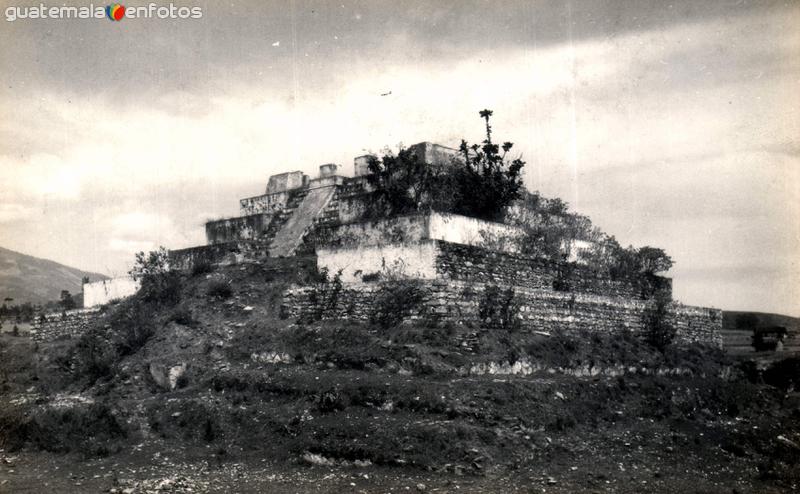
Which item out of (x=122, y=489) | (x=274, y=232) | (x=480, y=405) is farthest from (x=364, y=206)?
(x=122, y=489)

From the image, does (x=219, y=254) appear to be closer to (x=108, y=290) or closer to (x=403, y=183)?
(x=108, y=290)

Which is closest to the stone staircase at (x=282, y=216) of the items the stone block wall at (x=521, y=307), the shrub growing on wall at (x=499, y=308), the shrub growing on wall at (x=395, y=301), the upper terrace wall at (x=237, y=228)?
the upper terrace wall at (x=237, y=228)

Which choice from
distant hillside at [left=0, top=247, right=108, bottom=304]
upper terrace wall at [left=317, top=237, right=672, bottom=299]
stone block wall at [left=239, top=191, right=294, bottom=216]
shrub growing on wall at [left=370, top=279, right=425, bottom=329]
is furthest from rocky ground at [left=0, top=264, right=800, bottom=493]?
distant hillside at [left=0, top=247, right=108, bottom=304]

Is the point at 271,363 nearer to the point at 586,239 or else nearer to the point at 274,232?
the point at 274,232

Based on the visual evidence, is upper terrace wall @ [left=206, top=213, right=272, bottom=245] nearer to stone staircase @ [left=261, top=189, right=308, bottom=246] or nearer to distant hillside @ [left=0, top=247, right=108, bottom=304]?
stone staircase @ [left=261, top=189, right=308, bottom=246]

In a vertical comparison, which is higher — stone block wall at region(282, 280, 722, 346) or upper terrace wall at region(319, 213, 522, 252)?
upper terrace wall at region(319, 213, 522, 252)

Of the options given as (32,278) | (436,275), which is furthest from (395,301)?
(32,278)
